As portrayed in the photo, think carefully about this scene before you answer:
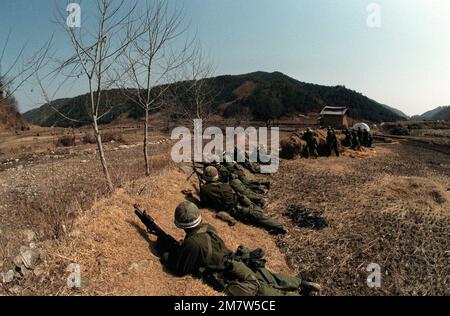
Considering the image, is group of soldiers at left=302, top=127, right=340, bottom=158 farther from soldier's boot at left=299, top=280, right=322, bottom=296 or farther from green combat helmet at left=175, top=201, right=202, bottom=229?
green combat helmet at left=175, top=201, right=202, bottom=229

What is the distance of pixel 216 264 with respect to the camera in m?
4.70

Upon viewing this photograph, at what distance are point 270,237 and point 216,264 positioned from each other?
298 centimetres

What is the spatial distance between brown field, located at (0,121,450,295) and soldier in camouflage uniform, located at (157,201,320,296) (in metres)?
0.19

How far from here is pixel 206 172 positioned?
26.9 feet

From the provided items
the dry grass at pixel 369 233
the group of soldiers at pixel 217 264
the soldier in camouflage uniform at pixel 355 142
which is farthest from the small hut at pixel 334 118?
the group of soldiers at pixel 217 264

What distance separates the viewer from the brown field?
454 centimetres

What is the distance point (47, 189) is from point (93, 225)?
20.9 feet

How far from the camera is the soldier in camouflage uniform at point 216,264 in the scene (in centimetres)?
457

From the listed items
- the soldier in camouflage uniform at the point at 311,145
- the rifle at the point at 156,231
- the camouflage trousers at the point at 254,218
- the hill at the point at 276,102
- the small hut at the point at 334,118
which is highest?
the hill at the point at 276,102

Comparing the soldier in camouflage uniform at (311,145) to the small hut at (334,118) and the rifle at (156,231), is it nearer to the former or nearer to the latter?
the rifle at (156,231)

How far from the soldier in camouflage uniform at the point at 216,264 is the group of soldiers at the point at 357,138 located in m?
15.8

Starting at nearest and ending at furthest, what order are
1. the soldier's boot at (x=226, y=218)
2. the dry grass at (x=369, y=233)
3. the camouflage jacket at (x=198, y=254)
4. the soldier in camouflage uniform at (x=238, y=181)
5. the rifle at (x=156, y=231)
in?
the camouflage jacket at (x=198, y=254), the rifle at (x=156, y=231), the dry grass at (x=369, y=233), the soldier's boot at (x=226, y=218), the soldier in camouflage uniform at (x=238, y=181)

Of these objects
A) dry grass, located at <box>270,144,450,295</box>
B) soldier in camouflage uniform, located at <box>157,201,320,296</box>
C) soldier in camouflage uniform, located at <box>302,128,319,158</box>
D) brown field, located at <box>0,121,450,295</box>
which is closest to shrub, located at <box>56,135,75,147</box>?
brown field, located at <box>0,121,450,295</box>

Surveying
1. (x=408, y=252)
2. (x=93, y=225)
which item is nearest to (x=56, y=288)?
(x=93, y=225)
